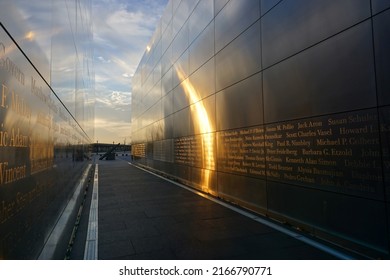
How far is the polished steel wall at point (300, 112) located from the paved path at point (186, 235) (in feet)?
2.88

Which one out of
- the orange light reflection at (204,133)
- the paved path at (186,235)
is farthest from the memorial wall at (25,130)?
the orange light reflection at (204,133)

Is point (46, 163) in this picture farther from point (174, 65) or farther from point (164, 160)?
point (164, 160)

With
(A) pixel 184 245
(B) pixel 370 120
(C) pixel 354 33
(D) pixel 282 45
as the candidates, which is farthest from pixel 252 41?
(A) pixel 184 245

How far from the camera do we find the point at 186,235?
5.81 meters

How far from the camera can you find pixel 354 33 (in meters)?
4.85

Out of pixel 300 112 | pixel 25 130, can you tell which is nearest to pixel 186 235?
pixel 300 112

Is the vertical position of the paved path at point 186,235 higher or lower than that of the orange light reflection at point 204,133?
lower

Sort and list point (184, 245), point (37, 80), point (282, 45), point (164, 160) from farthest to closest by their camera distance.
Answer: point (164, 160) → point (282, 45) → point (184, 245) → point (37, 80)

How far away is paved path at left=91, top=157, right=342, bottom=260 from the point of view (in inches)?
189

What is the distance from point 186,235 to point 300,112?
144 inches

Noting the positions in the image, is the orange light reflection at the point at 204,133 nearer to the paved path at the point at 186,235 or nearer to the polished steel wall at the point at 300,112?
the polished steel wall at the point at 300,112

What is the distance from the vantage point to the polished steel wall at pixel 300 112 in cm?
453

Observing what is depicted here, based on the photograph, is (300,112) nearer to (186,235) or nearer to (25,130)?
(186,235)
